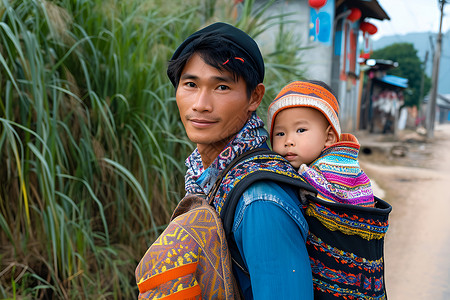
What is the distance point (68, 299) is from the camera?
2184mm

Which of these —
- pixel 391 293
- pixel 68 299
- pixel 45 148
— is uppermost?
pixel 45 148

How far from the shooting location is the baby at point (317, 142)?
1.02 m

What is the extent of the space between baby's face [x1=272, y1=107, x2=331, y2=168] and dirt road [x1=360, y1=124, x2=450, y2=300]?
2.72 meters

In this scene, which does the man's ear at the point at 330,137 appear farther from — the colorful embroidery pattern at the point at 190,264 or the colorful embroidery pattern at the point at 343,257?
the colorful embroidery pattern at the point at 190,264

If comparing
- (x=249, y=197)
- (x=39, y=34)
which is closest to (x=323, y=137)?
(x=249, y=197)

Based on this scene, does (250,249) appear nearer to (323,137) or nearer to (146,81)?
(323,137)

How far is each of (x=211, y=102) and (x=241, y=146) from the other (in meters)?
0.14

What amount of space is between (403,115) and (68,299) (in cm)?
2499

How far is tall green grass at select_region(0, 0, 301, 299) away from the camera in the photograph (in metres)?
2.03

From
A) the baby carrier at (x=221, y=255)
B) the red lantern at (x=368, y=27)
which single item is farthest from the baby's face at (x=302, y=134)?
the red lantern at (x=368, y=27)

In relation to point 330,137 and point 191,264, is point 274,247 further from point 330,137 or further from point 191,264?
point 330,137

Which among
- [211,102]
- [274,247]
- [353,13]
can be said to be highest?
[353,13]

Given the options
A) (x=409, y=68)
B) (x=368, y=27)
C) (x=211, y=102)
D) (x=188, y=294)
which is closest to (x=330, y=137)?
(x=211, y=102)

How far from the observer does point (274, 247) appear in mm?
876
